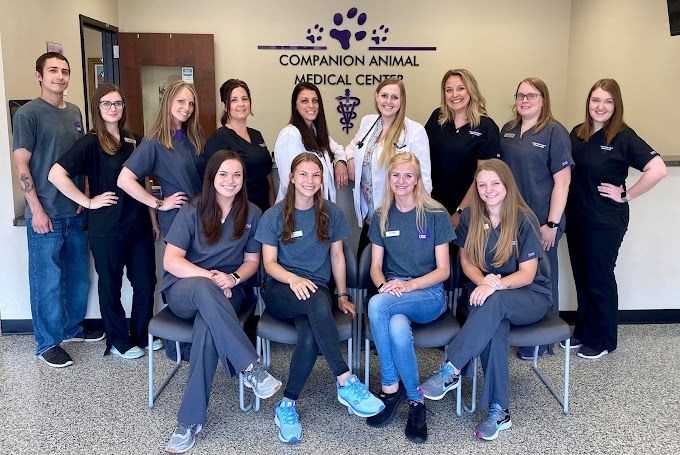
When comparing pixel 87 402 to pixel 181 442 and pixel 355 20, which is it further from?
pixel 355 20

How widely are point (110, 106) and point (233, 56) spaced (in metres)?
3.37

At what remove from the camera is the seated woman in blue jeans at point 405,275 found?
2623 millimetres

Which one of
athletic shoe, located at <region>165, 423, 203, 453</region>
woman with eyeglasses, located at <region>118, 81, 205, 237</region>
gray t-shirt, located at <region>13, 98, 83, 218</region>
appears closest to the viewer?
athletic shoe, located at <region>165, 423, 203, 453</region>

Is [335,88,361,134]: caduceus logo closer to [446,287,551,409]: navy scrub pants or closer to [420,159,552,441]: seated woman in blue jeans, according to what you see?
[420,159,552,441]: seated woman in blue jeans

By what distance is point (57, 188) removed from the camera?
10.6 ft

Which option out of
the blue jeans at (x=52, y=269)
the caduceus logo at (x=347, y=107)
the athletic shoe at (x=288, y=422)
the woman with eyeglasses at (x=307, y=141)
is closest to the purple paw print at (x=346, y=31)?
the caduceus logo at (x=347, y=107)

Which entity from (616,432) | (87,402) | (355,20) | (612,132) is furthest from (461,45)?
(87,402)

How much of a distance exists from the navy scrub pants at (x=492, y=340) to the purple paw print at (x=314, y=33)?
4.32 m

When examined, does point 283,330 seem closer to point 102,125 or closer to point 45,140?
point 102,125

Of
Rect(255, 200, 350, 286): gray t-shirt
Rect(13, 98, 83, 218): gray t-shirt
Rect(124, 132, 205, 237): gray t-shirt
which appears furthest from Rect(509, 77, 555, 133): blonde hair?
Rect(13, 98, 83, 218): gray t-shirt

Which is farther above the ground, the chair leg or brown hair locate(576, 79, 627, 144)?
brown hair locate(576, 79, 627, 144)

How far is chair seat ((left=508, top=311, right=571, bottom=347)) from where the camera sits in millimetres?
2629

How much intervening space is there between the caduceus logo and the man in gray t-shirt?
336 cm

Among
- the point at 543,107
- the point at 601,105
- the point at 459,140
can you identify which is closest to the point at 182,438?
the point at 459,140
